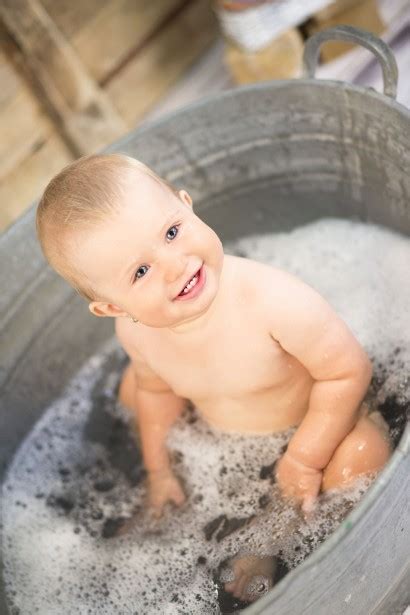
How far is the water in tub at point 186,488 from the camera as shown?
1.14m

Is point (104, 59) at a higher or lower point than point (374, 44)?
lower

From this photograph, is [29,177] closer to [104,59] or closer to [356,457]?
[104,59]

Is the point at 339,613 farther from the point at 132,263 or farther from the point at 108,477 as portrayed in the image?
the point at 108,477

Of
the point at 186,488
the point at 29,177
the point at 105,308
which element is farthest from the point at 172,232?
the point at 29,177

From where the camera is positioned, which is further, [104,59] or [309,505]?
[104,59]

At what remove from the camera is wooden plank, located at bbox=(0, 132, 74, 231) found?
75.0 inches

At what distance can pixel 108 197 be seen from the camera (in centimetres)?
91

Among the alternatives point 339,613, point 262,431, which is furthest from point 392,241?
point 339,613

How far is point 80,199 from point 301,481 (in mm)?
527

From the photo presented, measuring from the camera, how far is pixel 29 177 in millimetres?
1938

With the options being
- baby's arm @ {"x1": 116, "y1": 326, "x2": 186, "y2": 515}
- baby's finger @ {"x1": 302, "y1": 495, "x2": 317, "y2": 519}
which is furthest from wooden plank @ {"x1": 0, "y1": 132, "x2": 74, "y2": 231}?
baby's finger @ {"x1": 302, "y1": 495, "x2": 317, "y2": 519}

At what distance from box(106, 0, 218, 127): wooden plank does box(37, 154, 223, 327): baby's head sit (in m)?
1.25

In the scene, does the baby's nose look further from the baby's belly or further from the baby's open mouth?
the baby's belly

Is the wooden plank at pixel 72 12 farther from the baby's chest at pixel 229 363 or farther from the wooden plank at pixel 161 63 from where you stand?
the baby's chest at pixel 229 363
